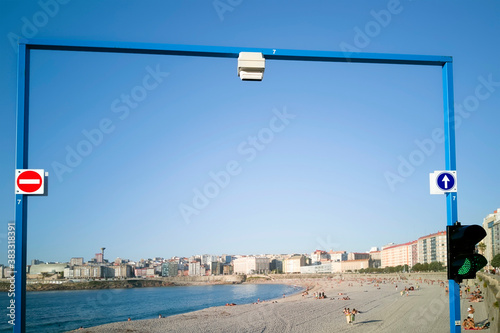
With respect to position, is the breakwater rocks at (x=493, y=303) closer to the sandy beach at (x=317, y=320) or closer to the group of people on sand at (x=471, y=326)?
the group of people on sand at (x=471, y=326)

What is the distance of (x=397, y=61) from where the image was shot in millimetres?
5090

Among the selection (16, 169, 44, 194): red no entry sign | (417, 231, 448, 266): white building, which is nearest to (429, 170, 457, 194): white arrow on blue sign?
(16, 169, 44, 194): red no entry sign

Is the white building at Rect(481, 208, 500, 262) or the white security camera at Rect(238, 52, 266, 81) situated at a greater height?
the white security camera at Rect(238, 52, 266, 81)

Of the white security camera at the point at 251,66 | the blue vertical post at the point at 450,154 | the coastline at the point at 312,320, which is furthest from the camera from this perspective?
the coastline at the point at 312,320

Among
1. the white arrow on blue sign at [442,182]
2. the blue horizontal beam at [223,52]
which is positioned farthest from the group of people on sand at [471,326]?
the blue horizontal beam at [223,52]

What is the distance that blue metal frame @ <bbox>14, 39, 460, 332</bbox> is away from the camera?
4.13 m

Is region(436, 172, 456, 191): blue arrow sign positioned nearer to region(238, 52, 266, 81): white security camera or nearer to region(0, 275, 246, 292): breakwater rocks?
region(238, 52, 266, 81): white security camera

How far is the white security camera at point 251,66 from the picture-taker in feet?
15.4

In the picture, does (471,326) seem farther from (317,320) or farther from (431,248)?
(431,248)

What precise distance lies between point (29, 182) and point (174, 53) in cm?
193

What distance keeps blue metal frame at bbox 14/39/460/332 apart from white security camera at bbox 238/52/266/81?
0.13 meters

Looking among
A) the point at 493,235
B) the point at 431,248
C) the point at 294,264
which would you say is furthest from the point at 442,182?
the point at 294,264

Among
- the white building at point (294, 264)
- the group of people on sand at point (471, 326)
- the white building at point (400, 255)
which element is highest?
the group of people on sand at point (471, 326)

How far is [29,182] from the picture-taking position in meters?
4.22
